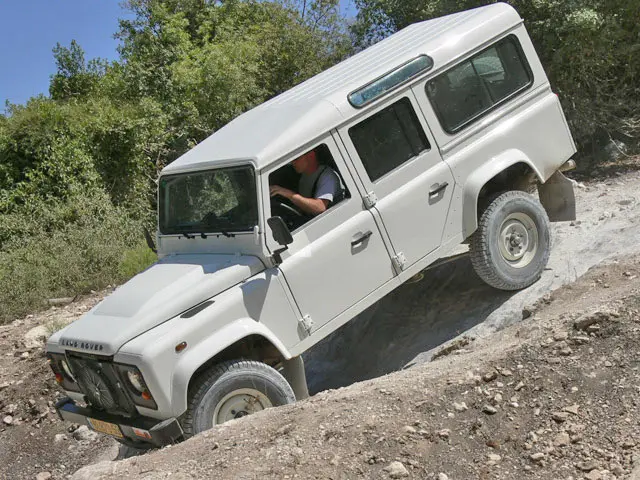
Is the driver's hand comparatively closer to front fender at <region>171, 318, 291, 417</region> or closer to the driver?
the driver

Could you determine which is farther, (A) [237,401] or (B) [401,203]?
(B) [401,203]

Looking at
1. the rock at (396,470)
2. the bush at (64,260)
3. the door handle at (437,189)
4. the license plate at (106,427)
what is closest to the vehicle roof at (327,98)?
the door handle at (437,189)

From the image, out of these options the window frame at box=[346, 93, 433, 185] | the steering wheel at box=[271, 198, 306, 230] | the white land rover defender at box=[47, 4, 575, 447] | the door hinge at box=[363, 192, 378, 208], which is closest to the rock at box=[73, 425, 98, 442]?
the white land rover defender at box=[47, 4, 575, 447]

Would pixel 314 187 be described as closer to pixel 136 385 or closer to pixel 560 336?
pixel 136 385

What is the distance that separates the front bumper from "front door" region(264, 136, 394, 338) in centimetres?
128

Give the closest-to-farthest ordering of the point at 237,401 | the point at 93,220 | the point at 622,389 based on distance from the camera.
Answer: the point at 622,389 → the point at 237,401 → the point at 93,220

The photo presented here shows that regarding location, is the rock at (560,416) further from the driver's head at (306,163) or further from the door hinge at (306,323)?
the driver's head at (306,163)

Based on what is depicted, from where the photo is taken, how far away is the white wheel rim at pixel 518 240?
21.2 ft

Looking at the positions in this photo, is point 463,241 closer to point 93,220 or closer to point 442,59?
point 442,59

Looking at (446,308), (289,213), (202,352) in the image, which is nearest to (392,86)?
(289,213)

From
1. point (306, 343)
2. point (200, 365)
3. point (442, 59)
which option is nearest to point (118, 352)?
point (200, 365)

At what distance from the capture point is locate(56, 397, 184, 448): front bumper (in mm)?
4508

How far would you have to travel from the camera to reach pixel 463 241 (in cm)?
623

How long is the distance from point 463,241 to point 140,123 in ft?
29.8
